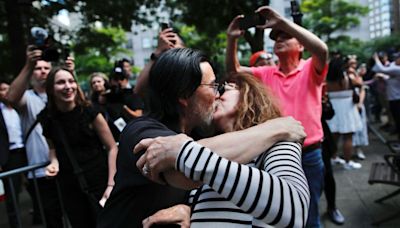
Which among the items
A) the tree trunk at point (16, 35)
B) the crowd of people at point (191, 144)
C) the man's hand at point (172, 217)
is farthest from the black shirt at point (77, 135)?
the tree trunk at point (16, 35)

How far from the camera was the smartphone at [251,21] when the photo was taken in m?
2.53

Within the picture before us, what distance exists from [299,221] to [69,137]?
2358 mm

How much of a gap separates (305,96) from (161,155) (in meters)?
1.98

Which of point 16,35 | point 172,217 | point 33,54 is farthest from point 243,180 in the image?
point 16,35

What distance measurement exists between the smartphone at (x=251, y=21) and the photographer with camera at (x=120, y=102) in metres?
1.77

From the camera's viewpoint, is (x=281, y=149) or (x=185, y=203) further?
(x=185, y=203)

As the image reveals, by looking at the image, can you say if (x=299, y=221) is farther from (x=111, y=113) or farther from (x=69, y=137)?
(x=111, y=113)

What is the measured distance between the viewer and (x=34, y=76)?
399 centimetres

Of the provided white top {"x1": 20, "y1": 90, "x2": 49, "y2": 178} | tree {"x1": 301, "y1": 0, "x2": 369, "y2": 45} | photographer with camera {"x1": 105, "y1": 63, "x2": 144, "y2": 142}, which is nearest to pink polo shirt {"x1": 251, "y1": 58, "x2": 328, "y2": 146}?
photographer with camera {"x1": 105, "y1": 63, "x2": 144, "y2": 142}

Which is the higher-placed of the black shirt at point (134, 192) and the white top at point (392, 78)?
the black shirt at point (134, 192)

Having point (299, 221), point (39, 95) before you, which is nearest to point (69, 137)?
point (39, 95)

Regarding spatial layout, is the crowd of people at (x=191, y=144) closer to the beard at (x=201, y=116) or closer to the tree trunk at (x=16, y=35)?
the beard at (x=201, y=116)

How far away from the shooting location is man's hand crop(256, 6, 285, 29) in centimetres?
240

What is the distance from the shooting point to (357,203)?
4.82 metres
